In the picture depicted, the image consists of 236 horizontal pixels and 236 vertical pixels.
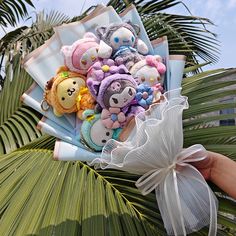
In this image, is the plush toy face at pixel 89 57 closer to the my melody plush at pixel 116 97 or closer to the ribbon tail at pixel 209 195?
the my melody plush at pixel 116 97

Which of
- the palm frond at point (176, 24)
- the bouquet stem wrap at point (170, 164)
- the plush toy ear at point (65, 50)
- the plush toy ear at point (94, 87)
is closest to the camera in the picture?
the bouquet stem wrap at point (170, 164)

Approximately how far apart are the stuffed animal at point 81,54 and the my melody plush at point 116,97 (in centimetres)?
10

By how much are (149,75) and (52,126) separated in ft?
1.02

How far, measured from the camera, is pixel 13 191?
150cm

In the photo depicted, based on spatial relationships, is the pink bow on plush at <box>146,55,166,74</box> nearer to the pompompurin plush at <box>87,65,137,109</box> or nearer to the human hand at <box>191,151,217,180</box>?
the pompompurin plush at <box>87,65,137,109</box>

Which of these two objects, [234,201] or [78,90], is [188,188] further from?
[78,90]

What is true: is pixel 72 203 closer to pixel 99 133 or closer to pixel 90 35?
pixel 99 133

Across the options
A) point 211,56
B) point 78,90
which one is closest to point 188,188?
point 78,90

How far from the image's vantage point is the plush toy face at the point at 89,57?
139cm

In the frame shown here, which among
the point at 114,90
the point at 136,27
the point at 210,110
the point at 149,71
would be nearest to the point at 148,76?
the point at 149,71

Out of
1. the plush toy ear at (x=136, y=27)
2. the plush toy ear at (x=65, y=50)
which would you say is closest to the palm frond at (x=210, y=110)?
the plush toy ear at (x=136, y=27)

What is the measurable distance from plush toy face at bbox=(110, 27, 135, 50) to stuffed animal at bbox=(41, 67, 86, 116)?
137 millimetres

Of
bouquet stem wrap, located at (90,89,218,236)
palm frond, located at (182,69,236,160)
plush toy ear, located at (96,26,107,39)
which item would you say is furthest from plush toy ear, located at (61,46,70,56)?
palm frond, located at (182,69,236,160)

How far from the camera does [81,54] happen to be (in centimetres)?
139
